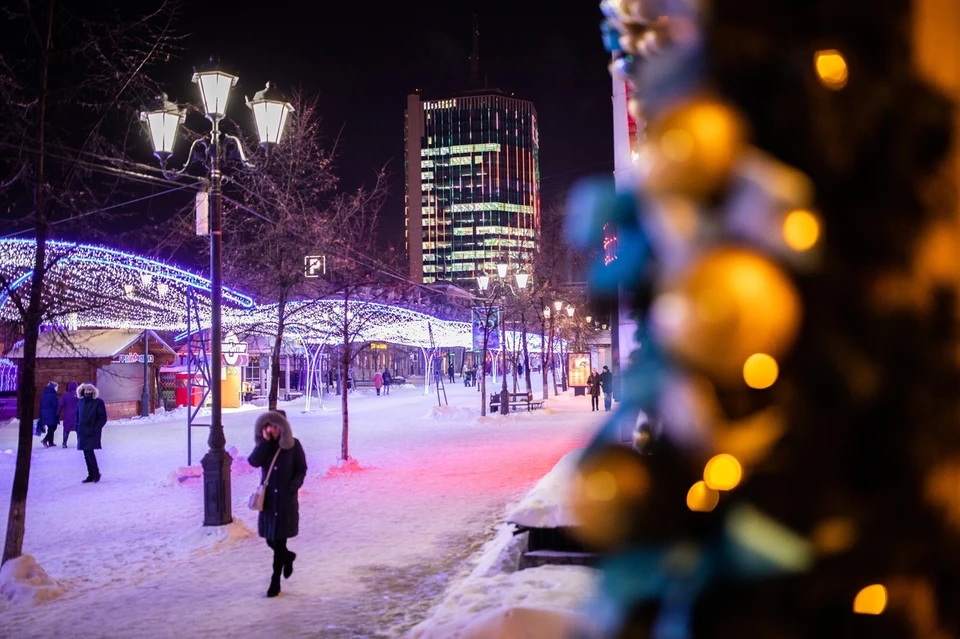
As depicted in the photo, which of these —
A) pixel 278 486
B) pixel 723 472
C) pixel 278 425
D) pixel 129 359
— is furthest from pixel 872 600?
pixel 129 359

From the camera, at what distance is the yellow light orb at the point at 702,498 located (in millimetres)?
990

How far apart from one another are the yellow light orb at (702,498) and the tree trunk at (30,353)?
28.3 feet

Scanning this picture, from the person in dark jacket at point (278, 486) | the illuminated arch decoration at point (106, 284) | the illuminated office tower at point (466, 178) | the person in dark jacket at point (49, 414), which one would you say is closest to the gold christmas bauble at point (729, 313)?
the person in dark jacket at point (278, 486)

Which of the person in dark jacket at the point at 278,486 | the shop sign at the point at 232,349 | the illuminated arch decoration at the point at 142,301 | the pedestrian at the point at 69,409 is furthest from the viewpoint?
the shop sign at the point at 232,349

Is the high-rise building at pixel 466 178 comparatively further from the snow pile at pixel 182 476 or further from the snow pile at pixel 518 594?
the snow pile at pixel 518 594

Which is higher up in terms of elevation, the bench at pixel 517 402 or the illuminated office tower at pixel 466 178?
the illuminated office tower at pixel 466 178

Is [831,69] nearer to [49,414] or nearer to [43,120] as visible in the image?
[43,120]

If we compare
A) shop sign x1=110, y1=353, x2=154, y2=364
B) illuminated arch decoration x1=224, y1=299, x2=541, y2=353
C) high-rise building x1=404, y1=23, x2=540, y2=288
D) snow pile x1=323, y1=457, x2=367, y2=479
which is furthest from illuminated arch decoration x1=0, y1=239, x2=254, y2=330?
high-rise building x1=404, y1=23, x2=540, y2=288

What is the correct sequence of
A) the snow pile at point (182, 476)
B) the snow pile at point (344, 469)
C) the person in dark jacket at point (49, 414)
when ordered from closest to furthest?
the snow pile at point (182, 476)
the snow pile at point (344, 469)
the person in dark jacket at point (49, 414)

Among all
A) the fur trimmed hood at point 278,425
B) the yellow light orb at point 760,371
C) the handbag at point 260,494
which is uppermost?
the yellow light orb at point 760,371

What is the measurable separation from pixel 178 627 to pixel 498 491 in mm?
7330

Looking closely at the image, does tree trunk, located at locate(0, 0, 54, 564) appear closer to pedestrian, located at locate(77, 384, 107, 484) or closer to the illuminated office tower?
pedestrian, located at locate(77, 384, 107, 484)

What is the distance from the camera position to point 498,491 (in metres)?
13.6

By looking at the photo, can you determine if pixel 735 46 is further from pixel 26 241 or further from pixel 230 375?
pixel 230 375
